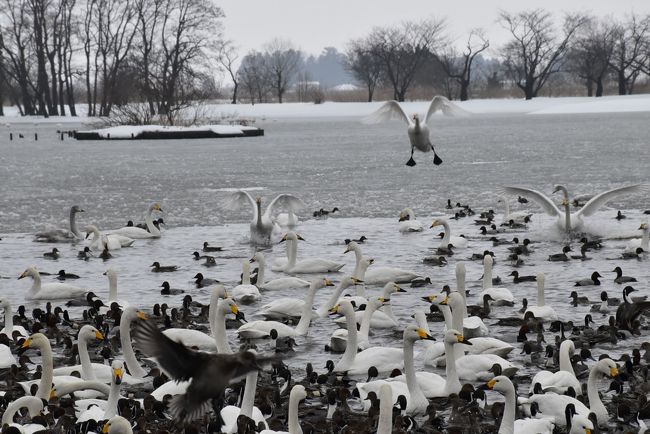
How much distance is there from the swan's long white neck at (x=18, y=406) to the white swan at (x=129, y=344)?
1.57 metres

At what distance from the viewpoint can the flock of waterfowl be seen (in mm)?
6953

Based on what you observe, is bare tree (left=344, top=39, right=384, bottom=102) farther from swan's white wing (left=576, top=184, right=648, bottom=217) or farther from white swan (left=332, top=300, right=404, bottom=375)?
white swan (left=332, top=300, right=404, bottom=375)

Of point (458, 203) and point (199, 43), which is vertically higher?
point (199, 43)

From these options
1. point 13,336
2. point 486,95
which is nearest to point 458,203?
point 13,336

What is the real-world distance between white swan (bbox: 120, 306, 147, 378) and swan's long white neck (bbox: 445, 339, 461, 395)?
243 centimetres

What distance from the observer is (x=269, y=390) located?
26.8 feet

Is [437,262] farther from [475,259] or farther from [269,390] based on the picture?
[269,390]

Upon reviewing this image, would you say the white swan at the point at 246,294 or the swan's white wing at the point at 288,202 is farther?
the swan's white wing at the point at 288,202

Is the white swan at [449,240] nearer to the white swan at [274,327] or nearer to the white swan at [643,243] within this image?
the white swan at [643,243]

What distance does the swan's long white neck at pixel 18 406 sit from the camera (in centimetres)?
686

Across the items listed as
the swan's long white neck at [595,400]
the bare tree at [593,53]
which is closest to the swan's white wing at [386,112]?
the swan's long white neck at [595,400]

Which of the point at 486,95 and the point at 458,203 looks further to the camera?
the point at 486,95

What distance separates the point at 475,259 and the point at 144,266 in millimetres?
4429

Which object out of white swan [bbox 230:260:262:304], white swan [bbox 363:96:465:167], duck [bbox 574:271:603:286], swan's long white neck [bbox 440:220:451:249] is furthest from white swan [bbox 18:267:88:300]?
white swan [bbox 363:96:465:167]
